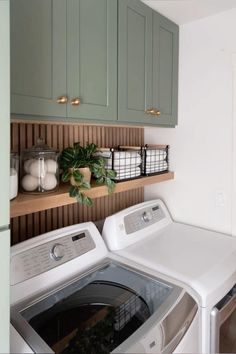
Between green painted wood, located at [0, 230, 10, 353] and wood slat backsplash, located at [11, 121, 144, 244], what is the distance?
63 centimetres

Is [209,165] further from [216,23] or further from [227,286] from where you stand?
[216,23]

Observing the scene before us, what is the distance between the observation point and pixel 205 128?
5.87ft

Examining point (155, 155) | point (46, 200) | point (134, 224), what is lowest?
point (134, 224)

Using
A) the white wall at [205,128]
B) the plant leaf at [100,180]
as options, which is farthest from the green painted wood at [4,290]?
the white wall at [205,128]

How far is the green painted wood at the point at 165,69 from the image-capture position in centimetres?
164

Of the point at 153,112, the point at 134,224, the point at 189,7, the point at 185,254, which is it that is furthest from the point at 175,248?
the point at 189,7

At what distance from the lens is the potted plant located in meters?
1.22

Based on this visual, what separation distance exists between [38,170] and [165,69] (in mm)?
1112

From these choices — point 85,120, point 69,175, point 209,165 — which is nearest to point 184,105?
point 209,165

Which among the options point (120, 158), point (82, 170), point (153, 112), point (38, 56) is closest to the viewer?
point (38, 56)

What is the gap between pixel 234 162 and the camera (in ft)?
5.52

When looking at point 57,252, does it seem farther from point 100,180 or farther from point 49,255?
point 100,180

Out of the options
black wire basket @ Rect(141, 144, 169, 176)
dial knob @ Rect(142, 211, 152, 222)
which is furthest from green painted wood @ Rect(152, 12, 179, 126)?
dial knob @ Rect(142, 211, 152, 222)

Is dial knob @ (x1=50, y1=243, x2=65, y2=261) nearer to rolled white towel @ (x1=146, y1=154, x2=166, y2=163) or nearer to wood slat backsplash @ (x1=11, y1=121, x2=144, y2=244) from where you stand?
wood slat backsplash @ (x1=11, y1=121, x2=144, y2=244)
